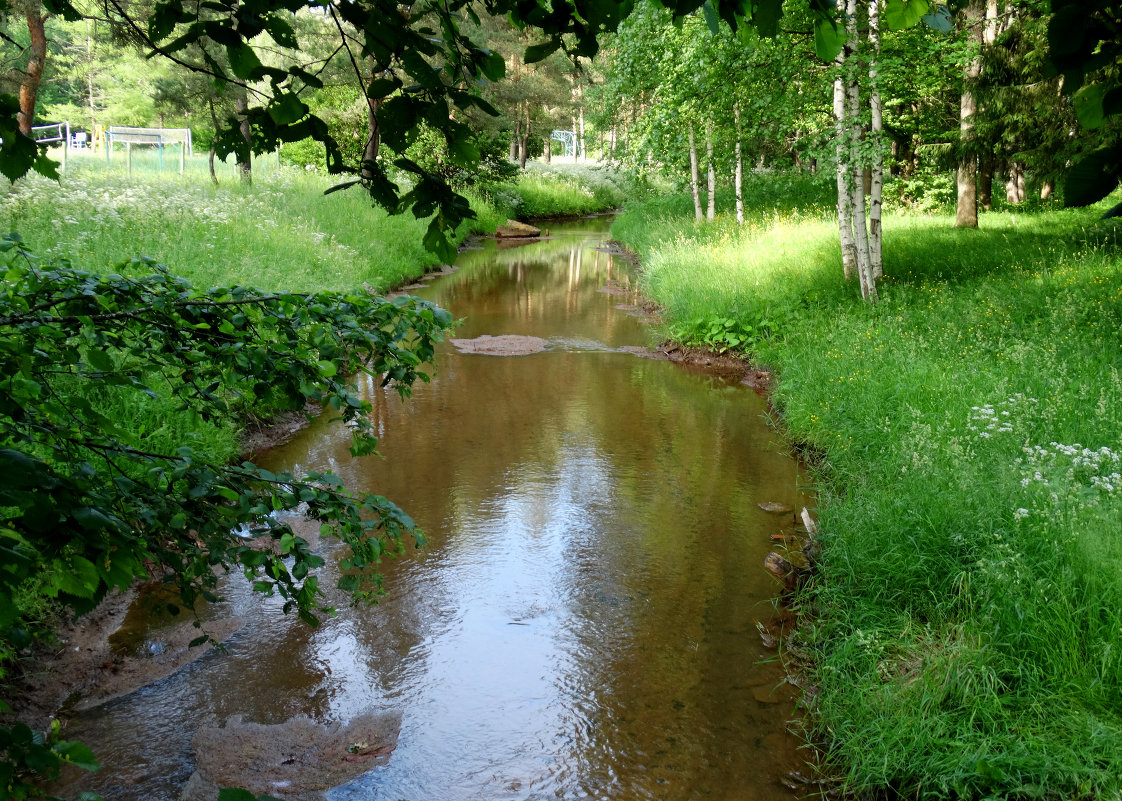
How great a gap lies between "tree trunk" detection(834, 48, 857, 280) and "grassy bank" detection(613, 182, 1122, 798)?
1.00m

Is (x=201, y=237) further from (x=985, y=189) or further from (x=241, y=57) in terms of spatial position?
(x=985, y=189)

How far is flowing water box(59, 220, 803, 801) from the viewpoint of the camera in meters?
4.38

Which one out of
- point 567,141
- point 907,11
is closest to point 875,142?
point 907,11

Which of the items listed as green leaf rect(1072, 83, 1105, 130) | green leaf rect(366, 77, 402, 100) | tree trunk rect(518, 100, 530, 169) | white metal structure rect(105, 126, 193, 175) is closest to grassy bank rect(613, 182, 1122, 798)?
green leaf rect(1072, 83, 1105, 130)

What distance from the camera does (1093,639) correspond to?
4.01 m

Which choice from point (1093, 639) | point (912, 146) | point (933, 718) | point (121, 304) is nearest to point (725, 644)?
point (933, 718)

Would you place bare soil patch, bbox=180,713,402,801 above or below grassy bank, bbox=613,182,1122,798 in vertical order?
below

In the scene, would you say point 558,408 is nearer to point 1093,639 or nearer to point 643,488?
point 643,488

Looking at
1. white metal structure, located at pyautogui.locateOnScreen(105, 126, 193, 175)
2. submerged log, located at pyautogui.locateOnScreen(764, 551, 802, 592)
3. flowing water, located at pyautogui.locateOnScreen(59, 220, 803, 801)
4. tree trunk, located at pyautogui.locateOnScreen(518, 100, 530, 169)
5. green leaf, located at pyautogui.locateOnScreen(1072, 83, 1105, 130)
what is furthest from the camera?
tree trunk, located at pyautogui.locateOnScreen(518, 100, 530, 169)

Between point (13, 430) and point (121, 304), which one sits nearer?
point (13, 430)

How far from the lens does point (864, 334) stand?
980 cm

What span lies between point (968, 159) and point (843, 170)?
630cm

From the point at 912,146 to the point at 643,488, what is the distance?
55.9ft

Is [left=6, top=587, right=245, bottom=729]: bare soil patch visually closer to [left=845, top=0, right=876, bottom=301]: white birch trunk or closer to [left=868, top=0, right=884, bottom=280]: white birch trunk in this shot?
[left=845, top=0, right=876, bottom=301]: white birch trunk
